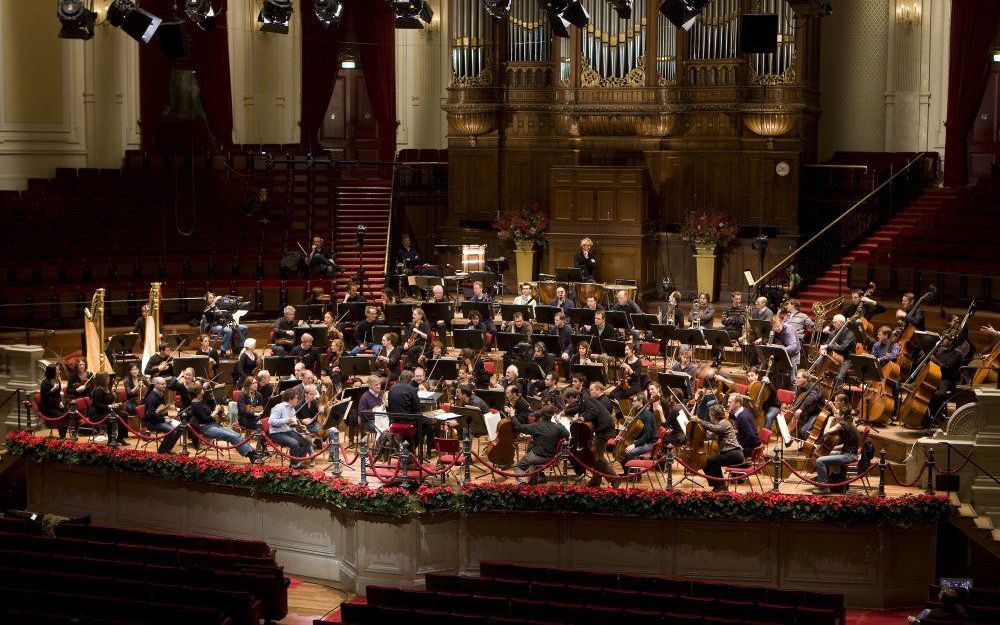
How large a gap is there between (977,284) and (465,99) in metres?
9.80

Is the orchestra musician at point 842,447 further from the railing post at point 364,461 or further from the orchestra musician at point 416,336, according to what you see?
the orchestra musician at point 416,336

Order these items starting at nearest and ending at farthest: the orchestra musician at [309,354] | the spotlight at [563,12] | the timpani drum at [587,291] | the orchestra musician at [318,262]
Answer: the orchestra musician at [309,354] < the spotlight at [563,12] < the timpani drum at [587,291] < the orchestra musician at [318,262]

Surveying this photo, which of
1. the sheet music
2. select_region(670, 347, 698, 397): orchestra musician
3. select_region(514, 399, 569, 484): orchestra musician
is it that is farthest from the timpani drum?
select_region(514, 399, 569, 484): orchestra musician

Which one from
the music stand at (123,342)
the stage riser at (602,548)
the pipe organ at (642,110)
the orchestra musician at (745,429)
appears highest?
the pipe organ at (642,110)

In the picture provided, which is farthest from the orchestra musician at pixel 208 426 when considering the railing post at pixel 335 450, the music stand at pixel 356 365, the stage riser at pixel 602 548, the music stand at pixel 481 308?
the music stand at pixel 481 308

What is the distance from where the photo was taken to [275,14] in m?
19.5

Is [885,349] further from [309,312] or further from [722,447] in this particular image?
[309,312]

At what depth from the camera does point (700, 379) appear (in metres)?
15.9

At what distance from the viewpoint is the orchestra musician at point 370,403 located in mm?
14828

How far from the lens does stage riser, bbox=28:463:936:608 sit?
13.5 meters

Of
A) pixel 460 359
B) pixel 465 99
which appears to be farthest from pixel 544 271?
pixel 460 359

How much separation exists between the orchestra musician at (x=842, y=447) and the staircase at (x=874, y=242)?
6781 millimetres

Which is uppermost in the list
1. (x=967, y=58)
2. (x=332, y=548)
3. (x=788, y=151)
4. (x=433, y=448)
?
(x=967, y=58)

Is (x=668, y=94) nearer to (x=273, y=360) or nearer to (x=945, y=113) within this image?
(x=945, y=113)
